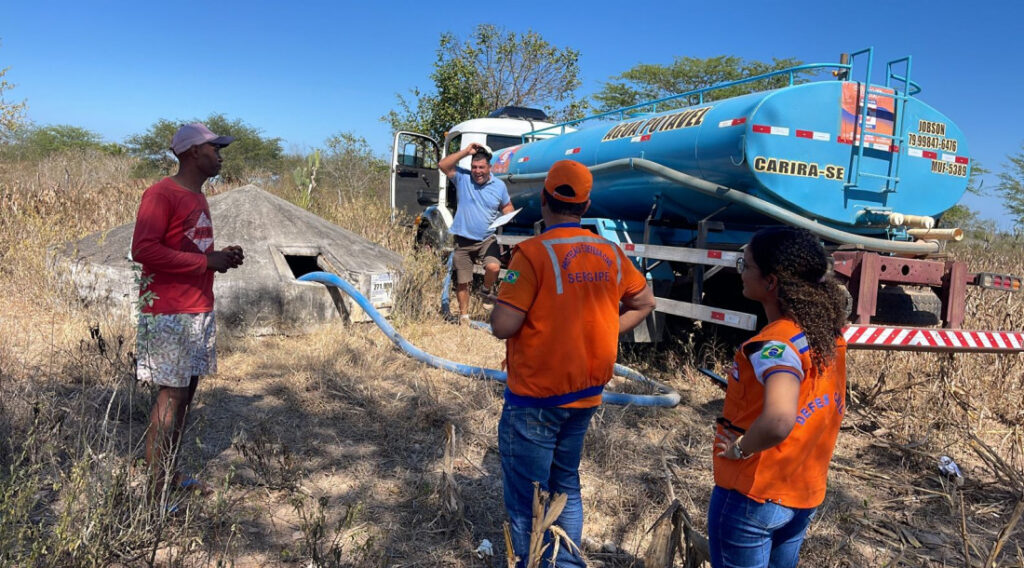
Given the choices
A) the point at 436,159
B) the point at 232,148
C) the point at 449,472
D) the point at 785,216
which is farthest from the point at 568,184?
the point at 232,148

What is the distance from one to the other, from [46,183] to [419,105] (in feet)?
35.4

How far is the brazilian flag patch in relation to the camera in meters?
1.79

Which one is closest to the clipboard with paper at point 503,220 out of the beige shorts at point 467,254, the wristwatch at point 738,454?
the beige shorts at point 467,254

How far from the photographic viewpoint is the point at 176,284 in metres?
2.95

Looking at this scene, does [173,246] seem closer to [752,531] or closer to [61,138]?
[752,531]

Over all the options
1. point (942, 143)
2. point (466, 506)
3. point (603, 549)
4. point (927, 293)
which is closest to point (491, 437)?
point (466, 506)

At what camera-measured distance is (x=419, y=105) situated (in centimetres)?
2025

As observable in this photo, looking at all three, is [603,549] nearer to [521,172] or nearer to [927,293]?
[927,293]

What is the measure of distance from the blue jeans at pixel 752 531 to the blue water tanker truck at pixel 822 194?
276 centimetres

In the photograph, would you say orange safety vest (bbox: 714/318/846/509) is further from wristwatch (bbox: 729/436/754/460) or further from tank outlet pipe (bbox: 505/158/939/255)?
tank outlet pipe (bbox: 505/158/939/255)

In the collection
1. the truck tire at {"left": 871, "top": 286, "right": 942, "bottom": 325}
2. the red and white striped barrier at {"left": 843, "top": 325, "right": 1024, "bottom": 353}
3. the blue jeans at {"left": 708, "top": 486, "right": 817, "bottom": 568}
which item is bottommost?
the blue jeans at {"left": 708, "top": 486, "right": 817, "bottom": 568}

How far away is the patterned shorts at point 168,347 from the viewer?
9.55ft

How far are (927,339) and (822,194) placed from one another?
140cm

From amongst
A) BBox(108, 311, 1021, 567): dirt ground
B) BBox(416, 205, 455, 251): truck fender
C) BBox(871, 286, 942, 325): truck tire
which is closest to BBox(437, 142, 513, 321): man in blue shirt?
BBox(108, 311, 1021, 567): dirt ground
